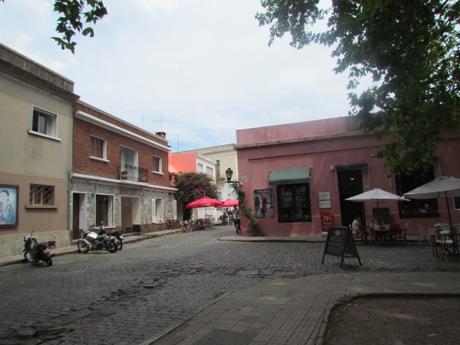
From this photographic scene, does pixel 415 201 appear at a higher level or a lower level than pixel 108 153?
lower

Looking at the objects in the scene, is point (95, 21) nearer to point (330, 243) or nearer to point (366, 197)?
point (330, 243)

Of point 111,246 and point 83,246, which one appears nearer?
point 111,246

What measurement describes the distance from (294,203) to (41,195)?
11.7 m

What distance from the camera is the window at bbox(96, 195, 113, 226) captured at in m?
20.1

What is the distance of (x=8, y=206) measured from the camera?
1400cm

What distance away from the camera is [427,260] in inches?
418

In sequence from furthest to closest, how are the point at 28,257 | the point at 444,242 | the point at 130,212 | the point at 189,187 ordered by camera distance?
the point at 189,187, the point at 130,212, the point at 28,257, the point at 444,242

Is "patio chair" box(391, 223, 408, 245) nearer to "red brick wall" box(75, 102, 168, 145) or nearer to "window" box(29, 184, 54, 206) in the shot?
"window" box(29, 184, 54, 206)

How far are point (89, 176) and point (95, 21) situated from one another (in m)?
14.1

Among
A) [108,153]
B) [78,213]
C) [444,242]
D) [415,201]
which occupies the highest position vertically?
[108,153]

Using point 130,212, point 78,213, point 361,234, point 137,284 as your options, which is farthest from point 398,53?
point 130,212

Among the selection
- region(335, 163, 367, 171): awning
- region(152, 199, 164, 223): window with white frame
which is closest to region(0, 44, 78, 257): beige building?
region(152, 199, 164, 223): window with white frame

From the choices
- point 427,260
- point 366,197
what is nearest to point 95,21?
point 427,260

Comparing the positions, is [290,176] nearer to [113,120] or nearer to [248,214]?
[248,214]
